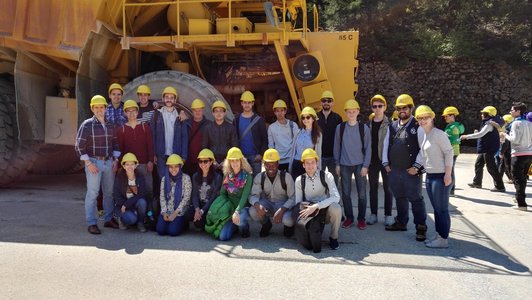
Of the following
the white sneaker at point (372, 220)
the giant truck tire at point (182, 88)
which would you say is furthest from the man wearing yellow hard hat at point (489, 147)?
the giant truck tire at point (182, 88)

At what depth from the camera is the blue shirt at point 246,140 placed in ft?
18.2

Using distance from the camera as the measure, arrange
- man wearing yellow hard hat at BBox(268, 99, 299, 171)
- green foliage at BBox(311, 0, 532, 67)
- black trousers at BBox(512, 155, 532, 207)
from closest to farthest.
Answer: man wearing yellow hard hat at BBox(268, 99, 299, 171), black trousers at BBox(512, 155, 532, 207), green foliage at BBox(311, 0, 532, 67)

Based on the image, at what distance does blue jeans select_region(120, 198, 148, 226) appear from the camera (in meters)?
5.11

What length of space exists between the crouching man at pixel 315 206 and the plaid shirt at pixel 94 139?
2250 mm

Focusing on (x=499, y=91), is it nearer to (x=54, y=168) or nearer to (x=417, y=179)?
(x=417, y=179)

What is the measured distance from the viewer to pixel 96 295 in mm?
3391

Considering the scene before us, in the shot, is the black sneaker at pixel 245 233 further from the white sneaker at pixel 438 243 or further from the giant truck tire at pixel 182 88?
the white sneaker at pixel 438 243

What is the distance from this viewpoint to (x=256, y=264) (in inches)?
161

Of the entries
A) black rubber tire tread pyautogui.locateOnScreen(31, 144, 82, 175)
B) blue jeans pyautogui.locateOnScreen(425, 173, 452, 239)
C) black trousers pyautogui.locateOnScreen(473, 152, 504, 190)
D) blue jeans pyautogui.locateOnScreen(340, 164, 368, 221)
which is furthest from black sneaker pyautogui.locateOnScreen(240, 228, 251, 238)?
black trousers pyautogui.locateOnScreen(473, 152, 504, 190)

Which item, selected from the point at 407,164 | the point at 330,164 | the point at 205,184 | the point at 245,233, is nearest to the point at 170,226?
the point at 205,184

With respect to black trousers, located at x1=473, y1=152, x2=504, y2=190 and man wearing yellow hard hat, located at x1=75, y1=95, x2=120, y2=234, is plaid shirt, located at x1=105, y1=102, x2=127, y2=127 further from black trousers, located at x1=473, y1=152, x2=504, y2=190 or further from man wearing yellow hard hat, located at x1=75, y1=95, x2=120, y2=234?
black trousers, located at x1=473, y1=152, x2=504, y2=190

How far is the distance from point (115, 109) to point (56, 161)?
12.5 ft

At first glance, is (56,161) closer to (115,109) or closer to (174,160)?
(115,109)

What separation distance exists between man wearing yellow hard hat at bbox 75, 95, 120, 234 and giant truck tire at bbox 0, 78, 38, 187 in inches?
105
